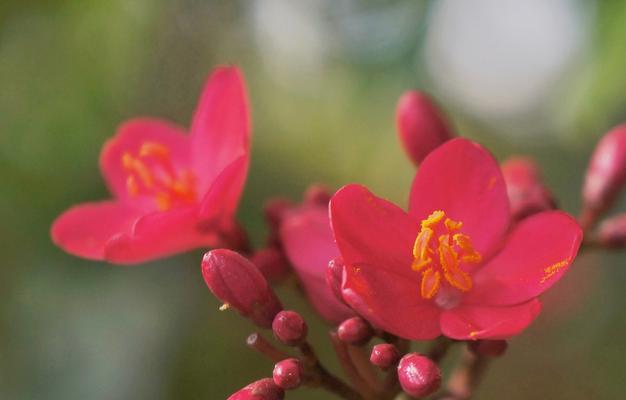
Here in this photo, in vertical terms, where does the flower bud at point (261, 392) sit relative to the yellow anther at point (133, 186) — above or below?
below

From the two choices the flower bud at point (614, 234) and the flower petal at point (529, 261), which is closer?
the flower petal at point (529, 261)

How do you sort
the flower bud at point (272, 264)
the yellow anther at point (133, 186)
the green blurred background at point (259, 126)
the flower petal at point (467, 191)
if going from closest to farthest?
the flower petal at point (467, 191)
the flower bud at point (272, 264)
the yellow anther at point (133, 186)
the green blurred background at point (259, 126)

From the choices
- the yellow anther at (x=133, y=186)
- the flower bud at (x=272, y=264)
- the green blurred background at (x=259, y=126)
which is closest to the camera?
the flower bud at (x=272, y=264)

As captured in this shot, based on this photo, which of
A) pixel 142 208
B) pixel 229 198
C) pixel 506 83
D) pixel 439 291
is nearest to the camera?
pixel 439 291

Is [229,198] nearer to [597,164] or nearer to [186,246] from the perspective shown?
[186,246]

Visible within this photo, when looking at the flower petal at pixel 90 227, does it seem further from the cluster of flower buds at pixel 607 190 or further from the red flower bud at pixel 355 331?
the cluster of flower buds at pixel 607 190

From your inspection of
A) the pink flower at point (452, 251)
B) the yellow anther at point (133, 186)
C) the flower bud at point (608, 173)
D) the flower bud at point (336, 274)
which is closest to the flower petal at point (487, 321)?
the pink flower at point (452, 251)

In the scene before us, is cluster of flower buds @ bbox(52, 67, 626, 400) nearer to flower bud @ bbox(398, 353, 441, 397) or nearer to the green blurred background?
flower bud @ bbox(398, 353, 441, 397)

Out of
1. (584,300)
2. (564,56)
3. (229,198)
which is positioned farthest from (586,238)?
(584,300)
